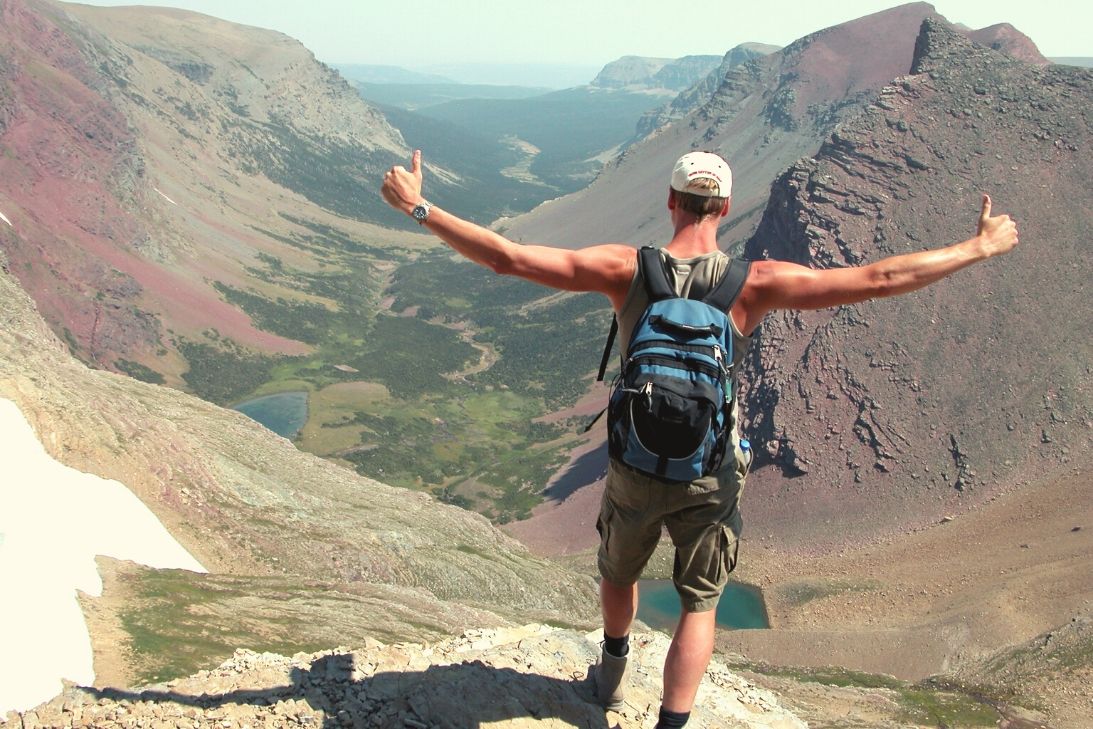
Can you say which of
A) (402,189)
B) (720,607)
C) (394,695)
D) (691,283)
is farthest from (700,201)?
(720,607)

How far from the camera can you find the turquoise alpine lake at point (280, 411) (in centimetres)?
10988

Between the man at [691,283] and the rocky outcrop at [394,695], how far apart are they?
232 cm

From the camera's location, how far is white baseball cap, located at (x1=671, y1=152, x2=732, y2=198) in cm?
783

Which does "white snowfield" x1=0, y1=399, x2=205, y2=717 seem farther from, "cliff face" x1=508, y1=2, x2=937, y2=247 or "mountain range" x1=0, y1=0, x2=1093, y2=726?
"cliff face" x1=508, y1=2, x2=937, y2=247

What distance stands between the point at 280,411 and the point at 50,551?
9916cm

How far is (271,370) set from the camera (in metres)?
131

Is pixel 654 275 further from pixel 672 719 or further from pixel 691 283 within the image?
pixel 672 719

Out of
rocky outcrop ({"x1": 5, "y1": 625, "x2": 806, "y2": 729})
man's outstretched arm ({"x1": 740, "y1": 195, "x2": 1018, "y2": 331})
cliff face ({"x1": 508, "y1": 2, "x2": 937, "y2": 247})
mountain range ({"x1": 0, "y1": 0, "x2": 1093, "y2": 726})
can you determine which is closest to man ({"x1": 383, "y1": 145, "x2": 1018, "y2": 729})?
man's outstretched arm ({"x1": 740, "y1": 195, "x2": 1018, "y2": 331})

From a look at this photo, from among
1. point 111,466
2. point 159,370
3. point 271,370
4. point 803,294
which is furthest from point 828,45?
point 803,294

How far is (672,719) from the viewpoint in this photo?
28.4 feet

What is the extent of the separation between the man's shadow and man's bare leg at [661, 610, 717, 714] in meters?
2.01

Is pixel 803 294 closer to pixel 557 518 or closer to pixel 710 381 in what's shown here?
pixel 710 381

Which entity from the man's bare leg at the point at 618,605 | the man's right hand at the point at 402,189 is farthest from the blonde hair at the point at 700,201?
the man's bare leg at the point at 618,605

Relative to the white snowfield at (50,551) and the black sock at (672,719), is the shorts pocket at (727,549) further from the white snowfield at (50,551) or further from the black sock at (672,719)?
the white snowfield at (50,551)
